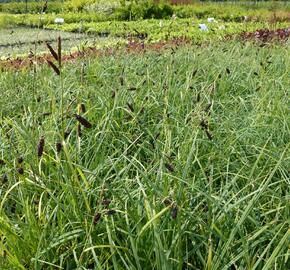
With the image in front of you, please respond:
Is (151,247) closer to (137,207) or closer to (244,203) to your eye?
(137,207)

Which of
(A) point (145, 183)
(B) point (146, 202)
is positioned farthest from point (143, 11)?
(B) point (146, 202)

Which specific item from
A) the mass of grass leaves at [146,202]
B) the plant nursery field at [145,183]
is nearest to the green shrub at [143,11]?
the plant nursery field at [145,183]

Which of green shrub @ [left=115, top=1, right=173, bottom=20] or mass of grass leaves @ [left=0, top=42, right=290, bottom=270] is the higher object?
green shrub @ [left=115, top=1, right=173, bottom=20]

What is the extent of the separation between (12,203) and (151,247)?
812 mm

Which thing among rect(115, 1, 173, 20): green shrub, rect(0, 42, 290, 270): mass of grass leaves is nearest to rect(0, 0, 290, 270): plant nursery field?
rect(0, 42, 290, 270): mass of grass leaves

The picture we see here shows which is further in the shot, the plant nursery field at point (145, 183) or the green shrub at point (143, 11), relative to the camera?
the green shrub at point (143, 11)

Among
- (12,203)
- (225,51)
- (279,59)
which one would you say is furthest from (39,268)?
(225,51)

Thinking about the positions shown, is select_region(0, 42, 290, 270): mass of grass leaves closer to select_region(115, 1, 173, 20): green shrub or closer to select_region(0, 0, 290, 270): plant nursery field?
select_region(0, 0, 290, 270): plant nursery field

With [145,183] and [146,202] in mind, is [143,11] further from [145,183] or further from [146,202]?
[146,202]

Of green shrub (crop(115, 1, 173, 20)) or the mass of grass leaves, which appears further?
green shrub (crop(115, 1, 173, 20))

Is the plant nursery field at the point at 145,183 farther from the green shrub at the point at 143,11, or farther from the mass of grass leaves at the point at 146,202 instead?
the green shrub at the point at 143,11

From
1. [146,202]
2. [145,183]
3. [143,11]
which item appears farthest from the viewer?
[143,11]

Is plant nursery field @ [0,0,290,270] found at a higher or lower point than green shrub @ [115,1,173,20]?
lower

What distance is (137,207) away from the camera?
1935mm
